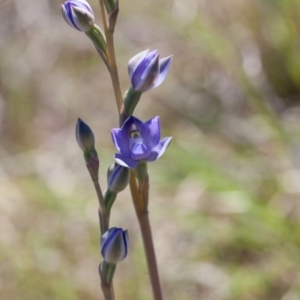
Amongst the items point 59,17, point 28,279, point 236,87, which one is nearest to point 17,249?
point 28,279

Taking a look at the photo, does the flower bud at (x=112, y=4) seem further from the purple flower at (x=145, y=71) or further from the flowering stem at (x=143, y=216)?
the flowering stem at (x=143, y=216)

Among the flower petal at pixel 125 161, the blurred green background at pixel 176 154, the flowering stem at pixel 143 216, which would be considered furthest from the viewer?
the blurred green background at pixel 176 154

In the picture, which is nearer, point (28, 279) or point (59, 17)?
point (28, 279)

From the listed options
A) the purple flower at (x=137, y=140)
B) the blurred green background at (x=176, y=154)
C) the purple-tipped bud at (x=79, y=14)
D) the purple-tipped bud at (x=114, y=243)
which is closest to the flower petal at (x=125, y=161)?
the purple flower at (x=137, y=140)

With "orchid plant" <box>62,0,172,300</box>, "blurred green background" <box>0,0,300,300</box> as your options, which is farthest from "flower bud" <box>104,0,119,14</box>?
"blurred green background" <box>0,0,300,300</box>

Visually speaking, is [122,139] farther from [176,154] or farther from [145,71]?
[176,154]

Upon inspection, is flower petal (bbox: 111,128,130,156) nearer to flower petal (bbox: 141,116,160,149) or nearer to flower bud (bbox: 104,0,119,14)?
flower petal (bbox: 141,116,160,149)

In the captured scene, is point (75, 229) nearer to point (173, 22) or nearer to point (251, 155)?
point (251, 155)

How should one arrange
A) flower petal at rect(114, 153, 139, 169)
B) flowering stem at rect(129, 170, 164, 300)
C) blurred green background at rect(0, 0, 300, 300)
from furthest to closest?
1. blurred green background at rect(0, 0, 300, 300)
2. flowering stem at rect(129, 170, 164, 300)
3. flower petal at rect(114, 153, 139, 169)

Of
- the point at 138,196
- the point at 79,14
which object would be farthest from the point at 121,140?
the point at 79,14
